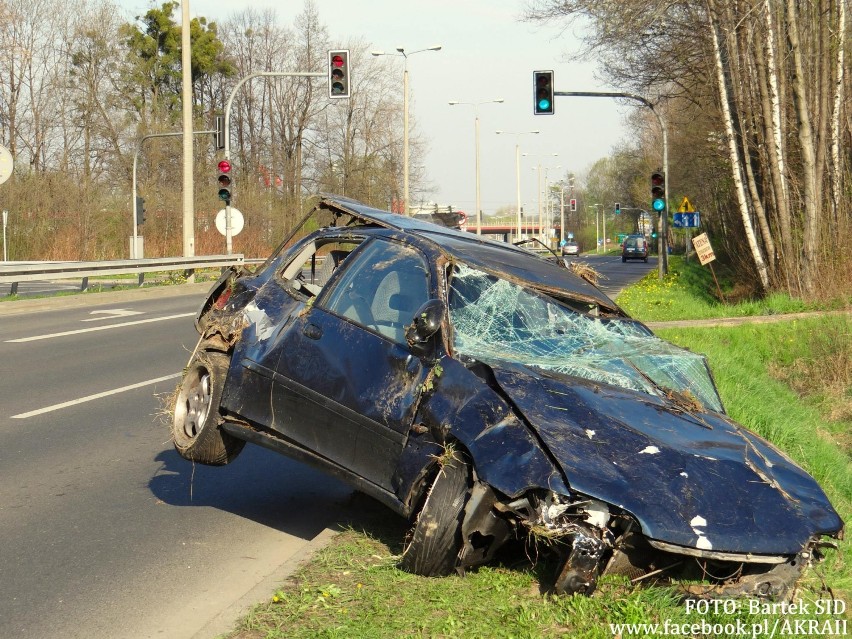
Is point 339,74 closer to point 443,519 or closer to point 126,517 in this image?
point 126,517

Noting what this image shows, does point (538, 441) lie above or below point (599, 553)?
above

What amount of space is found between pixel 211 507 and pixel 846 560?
378 cm

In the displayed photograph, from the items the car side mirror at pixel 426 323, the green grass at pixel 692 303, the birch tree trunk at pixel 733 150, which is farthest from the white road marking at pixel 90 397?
the birch tree trunk at pixel 733 150

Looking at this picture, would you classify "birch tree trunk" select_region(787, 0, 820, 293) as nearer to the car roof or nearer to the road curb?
the car roof

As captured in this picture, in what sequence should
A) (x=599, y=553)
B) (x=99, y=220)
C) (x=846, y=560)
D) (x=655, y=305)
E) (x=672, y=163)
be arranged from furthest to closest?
1. (x=672, y=163)
2. (x=99, y=220)
3. (x=655, y=305)
4. (x=846, y=560)
5. (x=599, y=553)

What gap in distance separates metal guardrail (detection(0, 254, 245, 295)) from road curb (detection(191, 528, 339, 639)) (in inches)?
465

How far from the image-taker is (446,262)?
5.74 metres

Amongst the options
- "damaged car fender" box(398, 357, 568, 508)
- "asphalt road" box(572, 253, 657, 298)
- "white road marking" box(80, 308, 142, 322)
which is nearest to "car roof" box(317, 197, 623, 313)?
"damaged car fender" box(398, 357, 568, 508)

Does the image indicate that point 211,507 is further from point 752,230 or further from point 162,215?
point 162,215

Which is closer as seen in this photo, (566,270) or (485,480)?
(485,480)

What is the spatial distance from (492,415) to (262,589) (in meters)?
1.35

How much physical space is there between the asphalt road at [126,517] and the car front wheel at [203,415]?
17.3 inches

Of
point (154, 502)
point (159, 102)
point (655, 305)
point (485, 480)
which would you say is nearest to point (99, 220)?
point (159, 102)

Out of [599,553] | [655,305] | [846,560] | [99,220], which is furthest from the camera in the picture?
[99,220]
